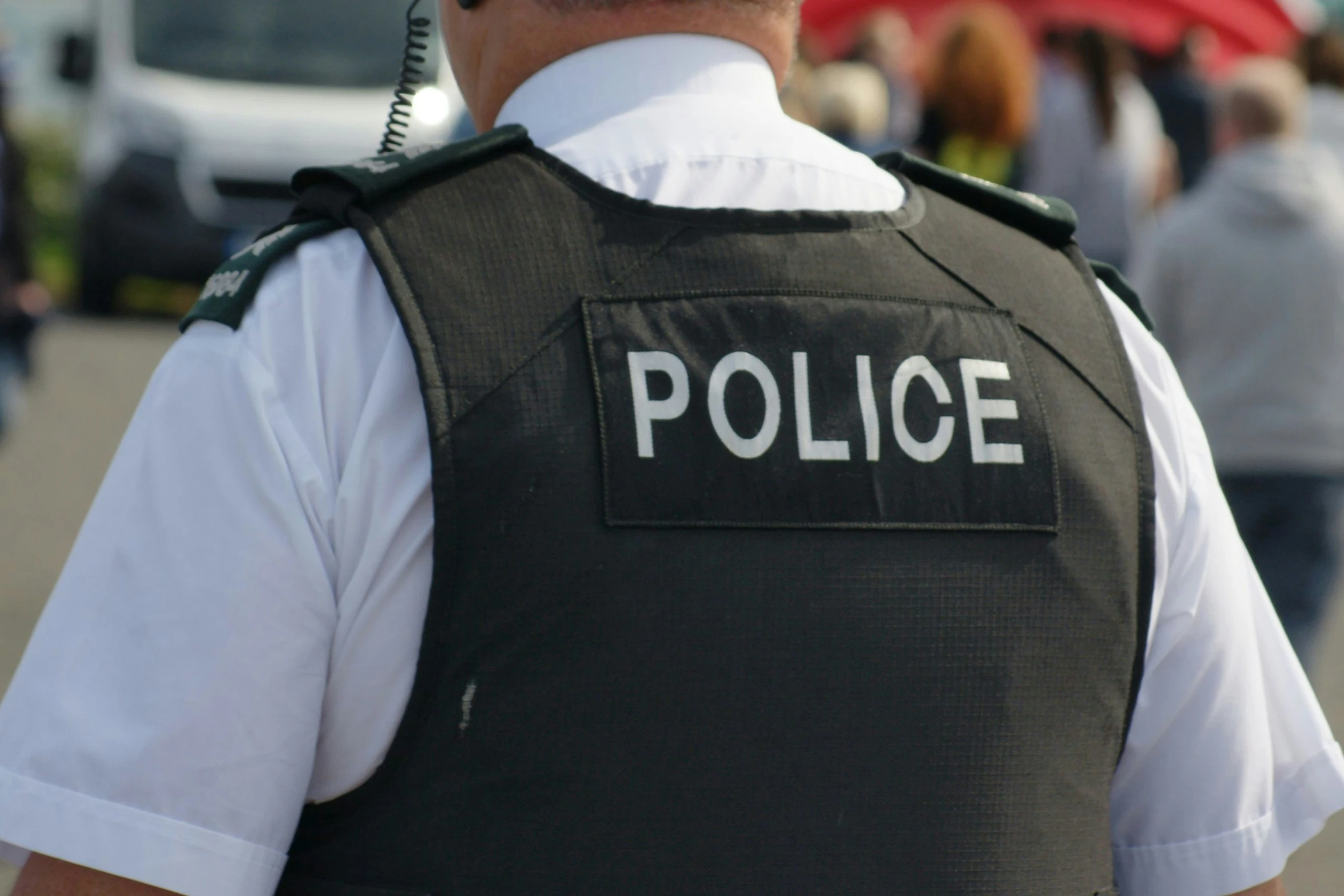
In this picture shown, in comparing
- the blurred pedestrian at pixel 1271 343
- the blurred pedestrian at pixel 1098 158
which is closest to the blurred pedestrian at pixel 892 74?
the blurred pedestrian at pixel 1098 158

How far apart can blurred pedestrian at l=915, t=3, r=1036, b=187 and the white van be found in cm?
453

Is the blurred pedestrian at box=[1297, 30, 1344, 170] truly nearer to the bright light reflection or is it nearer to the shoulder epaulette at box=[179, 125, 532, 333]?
the bright light reflection

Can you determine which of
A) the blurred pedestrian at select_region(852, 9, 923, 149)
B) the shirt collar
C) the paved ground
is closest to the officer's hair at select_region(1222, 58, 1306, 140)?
the paved ground

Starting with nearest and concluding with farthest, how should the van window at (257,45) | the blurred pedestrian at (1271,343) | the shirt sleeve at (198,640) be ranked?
the shirt sleeve at (198,640) → the blurred pedestrian at (1271,343) → the van window at (257,45)

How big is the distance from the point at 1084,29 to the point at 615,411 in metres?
6.40

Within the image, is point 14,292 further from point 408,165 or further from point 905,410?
point 905,410

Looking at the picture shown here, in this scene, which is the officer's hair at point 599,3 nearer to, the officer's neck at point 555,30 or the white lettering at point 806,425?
the officer's neck at point 555,30

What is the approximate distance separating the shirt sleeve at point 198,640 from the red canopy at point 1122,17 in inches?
418

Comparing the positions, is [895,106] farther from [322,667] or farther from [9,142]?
[322,667]

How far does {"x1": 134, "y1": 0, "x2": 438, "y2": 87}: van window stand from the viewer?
34.4 ft

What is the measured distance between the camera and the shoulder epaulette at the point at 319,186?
1.24 meters

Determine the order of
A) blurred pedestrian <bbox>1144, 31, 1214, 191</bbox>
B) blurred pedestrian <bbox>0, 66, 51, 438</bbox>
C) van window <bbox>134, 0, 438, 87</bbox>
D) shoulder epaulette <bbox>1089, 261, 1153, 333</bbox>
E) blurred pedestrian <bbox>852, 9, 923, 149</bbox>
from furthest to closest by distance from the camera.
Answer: van window <bbox>134, 0, 438, 87</bbox> < blurred pedestrian <bbox>1144, 31, 1214, 191</bbox> < blurred pedestrian <bbox>852, 9, 923, 149</bbox> < blurred pedestrian <bbox>0, 66, 51, 438</bbox> < shoulder epaulette <bbox>1089, 261, 1153, 333</bbox>

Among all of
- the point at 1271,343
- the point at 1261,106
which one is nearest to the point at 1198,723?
the point at 1271,343

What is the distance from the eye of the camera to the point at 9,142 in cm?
576
